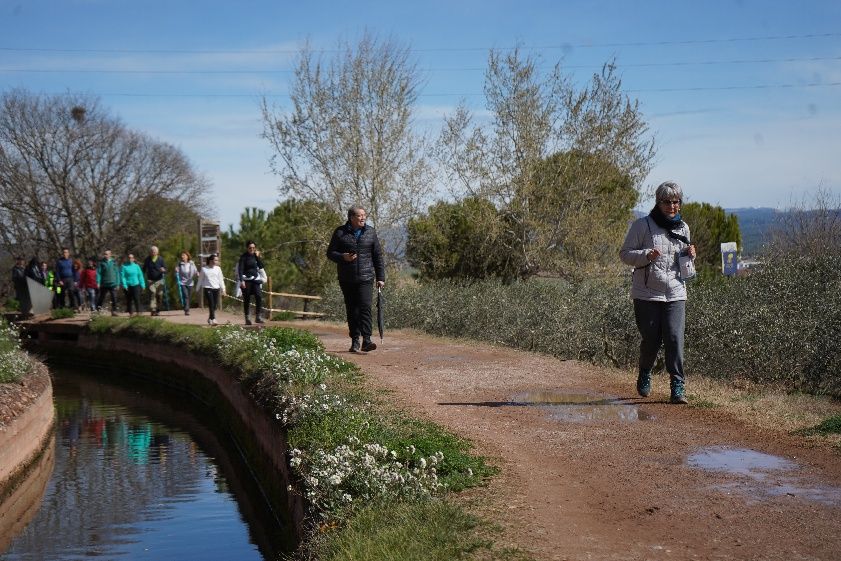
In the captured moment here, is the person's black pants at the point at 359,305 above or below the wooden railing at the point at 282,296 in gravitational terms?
above

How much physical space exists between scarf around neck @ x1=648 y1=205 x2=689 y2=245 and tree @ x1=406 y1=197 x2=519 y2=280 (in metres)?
16.5

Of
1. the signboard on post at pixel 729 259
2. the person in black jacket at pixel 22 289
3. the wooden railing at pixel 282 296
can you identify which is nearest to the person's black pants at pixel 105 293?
the person in black jacket at pixel 22 289

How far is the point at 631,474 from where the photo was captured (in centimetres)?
741

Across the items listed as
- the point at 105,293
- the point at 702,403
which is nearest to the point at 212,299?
the point at 105,293

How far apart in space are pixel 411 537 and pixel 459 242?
24.3m

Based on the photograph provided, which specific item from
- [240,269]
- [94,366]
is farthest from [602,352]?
[94,366]

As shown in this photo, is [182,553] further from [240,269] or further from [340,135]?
[340,135]

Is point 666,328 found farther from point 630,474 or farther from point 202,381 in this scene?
point 202,381

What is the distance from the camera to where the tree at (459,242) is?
1079 inches

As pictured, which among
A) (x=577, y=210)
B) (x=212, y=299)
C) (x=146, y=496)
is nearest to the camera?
(x=146, y=496)

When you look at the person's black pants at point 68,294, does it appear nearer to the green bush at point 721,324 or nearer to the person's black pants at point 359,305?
the green bush at point 721,324

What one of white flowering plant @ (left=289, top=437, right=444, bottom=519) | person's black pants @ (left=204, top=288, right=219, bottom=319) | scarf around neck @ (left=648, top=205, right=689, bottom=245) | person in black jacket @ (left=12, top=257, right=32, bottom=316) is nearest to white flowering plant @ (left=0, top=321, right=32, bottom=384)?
person's black pants @ (left=204, top=288, right=219, bottom=319)

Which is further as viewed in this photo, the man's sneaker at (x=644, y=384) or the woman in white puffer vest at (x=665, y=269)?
the man's sneaker at (x=644, y=384)

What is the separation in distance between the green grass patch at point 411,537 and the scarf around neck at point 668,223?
4.47 m
